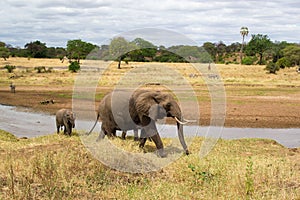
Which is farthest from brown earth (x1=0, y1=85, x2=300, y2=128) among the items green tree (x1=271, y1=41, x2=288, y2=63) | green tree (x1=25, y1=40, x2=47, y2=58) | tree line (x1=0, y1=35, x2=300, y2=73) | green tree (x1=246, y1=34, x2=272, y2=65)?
green tree (x1=25, y1=40, x2=47, y2=58)

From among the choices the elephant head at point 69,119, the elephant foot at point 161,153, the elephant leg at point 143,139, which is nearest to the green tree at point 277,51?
the elephant head at point 69,119

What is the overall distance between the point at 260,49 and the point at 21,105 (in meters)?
53.3

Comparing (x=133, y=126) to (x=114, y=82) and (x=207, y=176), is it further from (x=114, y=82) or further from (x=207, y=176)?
(x=114, y=82)

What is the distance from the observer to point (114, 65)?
48.8 m

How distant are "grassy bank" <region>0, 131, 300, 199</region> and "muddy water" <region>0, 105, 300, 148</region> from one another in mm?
7582

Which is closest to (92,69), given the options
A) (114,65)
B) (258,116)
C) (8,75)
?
(114,65)

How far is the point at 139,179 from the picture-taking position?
782 centimetres

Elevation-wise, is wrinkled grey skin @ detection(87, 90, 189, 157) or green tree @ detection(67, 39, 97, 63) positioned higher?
green tree @ detection(67, 39, 97, 63)

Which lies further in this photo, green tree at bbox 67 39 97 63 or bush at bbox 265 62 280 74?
green tree at bbox 67 39 97 63

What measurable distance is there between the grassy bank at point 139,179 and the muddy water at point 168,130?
7582 mm

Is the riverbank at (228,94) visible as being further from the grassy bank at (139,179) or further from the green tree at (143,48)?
the grassy bank at (139,179)

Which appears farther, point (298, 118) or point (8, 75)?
point (8, 75)

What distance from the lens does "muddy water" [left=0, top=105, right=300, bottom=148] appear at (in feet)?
55.5

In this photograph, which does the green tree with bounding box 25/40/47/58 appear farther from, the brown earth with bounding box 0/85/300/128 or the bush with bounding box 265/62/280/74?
the brown earth with bounding box 0/85/300/128
